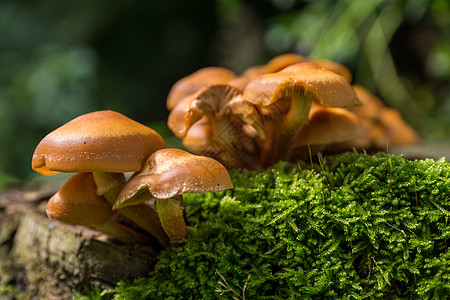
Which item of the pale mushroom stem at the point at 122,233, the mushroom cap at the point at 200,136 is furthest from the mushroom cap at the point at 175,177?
the mushroom cap at the point at 200,136

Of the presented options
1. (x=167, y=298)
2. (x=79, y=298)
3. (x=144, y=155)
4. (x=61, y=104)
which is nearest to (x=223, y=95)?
(x=144, y=155)

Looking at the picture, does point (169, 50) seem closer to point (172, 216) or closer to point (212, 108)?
point (212, 108)

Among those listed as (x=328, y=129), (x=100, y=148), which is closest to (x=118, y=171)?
(x=100, y=148)

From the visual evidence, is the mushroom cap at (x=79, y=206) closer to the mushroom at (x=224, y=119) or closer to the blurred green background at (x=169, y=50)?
the mushroom at (x=224, y=119)

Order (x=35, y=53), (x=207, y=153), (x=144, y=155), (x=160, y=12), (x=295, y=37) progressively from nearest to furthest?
1. (x=144, y=155)
2. (x=207, y=153)
3. (x=295, y=37)
4. (x=35, y=53)
5. (x=160, y=12)

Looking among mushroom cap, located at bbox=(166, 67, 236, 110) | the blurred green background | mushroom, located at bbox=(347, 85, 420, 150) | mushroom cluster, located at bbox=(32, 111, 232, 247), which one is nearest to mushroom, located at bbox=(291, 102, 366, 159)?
mushroom, located at bbox=(347, 85, 420, 150)

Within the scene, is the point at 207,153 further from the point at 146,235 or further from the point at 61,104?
the point at 61,104
